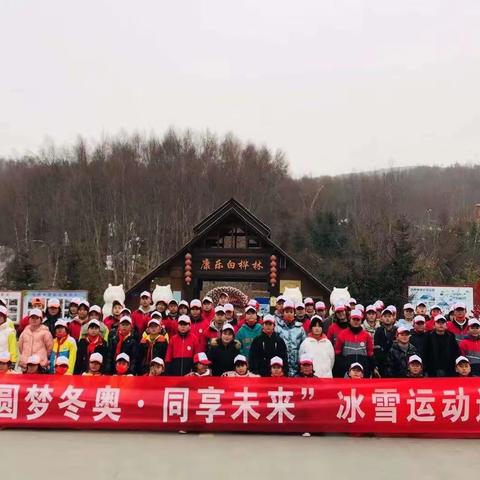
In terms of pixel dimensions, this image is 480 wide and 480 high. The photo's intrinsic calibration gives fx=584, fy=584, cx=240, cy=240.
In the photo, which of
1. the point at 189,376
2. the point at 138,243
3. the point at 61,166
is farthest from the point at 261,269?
the point at 61,166

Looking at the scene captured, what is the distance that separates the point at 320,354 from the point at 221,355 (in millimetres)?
1275

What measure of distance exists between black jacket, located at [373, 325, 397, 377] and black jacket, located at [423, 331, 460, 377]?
0.48m

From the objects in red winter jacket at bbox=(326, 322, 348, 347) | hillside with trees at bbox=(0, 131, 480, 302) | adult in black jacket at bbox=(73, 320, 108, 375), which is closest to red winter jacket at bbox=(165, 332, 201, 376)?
adult in black jacket at bbox=(73, 320, 108, 375)

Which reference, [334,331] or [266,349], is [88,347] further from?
[334,331]

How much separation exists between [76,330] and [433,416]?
5255mm

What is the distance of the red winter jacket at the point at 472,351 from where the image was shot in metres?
7.52

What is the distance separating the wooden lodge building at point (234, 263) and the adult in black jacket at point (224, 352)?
10835mm

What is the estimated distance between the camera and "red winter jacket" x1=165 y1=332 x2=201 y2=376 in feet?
25.2

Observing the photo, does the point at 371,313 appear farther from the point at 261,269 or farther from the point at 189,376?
the point at 261,269

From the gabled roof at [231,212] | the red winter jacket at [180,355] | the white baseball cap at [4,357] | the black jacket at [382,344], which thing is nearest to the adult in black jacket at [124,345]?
the red winter jacket at [180,355]

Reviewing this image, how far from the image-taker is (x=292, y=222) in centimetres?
4822

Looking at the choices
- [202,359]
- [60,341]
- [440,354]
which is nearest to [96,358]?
[60,341]

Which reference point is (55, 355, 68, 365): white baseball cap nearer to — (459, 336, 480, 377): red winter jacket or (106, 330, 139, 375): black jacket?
(106, 330, 139, 375): black jacket

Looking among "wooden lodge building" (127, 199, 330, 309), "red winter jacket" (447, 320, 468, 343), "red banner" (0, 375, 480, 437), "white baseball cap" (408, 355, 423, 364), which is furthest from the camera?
"wooden lodge building" (127, 199, 330, 309)
